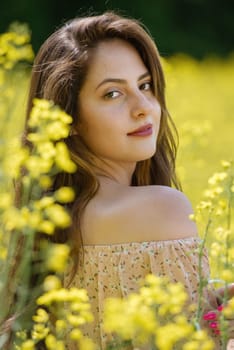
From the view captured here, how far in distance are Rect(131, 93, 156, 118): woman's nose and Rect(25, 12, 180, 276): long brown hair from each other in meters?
0.16

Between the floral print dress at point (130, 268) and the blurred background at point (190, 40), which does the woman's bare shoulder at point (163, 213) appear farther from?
the blurred background at point (190, 40)

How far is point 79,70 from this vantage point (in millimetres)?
2832

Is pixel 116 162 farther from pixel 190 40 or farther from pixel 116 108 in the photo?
pixel 190 40

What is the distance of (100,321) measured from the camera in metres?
2.58

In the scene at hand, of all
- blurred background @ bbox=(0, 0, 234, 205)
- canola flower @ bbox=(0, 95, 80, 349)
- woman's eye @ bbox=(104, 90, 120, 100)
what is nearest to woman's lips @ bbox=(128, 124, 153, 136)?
woman's eye @ bbox=(104, 90, 120, 100)

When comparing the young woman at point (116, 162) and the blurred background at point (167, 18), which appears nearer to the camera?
the young woman at point (116, 162)

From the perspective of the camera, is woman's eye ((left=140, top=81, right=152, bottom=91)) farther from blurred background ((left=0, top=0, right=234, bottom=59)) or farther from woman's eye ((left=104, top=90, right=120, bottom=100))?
blurred background ((left=0, top=0, right=234, bottom=59))

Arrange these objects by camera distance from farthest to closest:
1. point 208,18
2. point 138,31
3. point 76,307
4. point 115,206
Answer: point 208,18 → point 138,31 → point 115,206 → point 76,307

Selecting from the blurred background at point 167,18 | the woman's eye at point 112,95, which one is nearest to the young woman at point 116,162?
the woman's eye at point 112,95

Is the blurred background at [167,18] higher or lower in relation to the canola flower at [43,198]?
higher

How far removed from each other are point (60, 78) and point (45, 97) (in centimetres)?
7

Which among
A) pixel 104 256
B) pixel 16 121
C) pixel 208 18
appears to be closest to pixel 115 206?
pixel 104 256

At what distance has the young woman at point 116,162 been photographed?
2.56 metres

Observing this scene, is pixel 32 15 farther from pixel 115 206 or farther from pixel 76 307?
pixel 76 307
